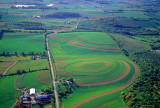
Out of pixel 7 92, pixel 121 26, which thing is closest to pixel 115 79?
pixel 7 92

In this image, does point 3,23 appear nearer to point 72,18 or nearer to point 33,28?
point 33,28

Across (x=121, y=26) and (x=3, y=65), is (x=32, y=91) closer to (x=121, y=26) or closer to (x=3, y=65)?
(x=3, y=65)

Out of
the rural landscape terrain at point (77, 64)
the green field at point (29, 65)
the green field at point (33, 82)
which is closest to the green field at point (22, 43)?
the rural landscape terrain at point (77, 64)

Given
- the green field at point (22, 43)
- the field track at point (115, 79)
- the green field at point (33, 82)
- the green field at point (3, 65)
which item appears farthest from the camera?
the green field at point (22, 43)

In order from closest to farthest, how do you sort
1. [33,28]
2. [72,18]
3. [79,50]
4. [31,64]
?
1. [31,64]
2. [79,50]
3. [33,28]
4. [72,18]

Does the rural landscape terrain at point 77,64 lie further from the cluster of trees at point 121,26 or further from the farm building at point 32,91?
the cluster of trees at point 121,26

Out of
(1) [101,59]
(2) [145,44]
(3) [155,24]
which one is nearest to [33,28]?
(1) [101,59]

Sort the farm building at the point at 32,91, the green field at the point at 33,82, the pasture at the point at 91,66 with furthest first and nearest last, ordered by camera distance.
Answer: the green field at the point at 33,82 < the pasture at the point at 91,66 < the farm building at the point at 32,91

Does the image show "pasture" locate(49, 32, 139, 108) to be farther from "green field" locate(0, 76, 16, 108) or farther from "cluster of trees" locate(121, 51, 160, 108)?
"green field" locate(0, 76, 16, 108)

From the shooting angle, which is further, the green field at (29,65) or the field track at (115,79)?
the green field at (29,65)
